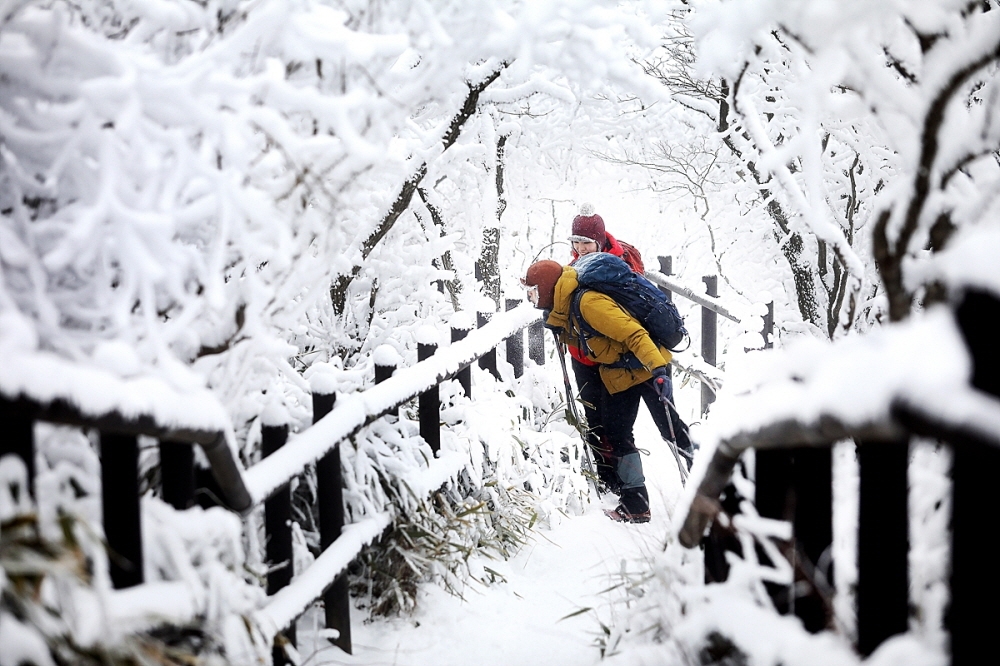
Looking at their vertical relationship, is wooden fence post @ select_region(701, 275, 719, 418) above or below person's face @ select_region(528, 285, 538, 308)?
below

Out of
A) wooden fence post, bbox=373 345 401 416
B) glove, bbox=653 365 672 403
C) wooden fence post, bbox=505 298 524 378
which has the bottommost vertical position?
glove, bbox=653 365 672 403

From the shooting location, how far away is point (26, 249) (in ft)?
5.68

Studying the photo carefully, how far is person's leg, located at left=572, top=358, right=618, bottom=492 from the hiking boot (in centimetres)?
28

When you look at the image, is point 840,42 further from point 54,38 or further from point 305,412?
point 305,412

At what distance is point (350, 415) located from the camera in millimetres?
2707

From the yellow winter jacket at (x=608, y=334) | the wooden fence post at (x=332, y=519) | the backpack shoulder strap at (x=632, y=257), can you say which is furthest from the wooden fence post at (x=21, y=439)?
the backpack shoulder strap at (x=632, y=257)

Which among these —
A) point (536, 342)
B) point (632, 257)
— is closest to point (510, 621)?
point (632, 257)

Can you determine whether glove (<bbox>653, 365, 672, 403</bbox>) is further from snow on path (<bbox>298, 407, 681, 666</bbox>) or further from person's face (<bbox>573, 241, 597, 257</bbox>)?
person's face (<bbox>573, 241, 597, 257</bbox>)

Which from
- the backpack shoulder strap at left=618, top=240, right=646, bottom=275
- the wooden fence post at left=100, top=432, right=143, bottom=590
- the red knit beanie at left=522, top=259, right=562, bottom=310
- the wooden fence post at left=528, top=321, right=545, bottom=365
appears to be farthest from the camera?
the wooden fence post at left=528, top=321, right=545, bottom=365

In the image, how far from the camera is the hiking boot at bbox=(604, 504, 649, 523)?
4410 mm

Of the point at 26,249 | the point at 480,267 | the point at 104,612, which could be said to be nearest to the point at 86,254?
the point at 26,249

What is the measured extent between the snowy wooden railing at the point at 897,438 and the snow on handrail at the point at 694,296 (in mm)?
5173

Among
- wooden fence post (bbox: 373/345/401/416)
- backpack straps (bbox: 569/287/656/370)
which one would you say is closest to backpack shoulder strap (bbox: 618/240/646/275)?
backpack straps (bbox: 569/287/656/370)

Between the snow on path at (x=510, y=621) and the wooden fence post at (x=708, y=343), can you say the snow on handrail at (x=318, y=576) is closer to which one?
the snow on path at (x=510, y=621)
